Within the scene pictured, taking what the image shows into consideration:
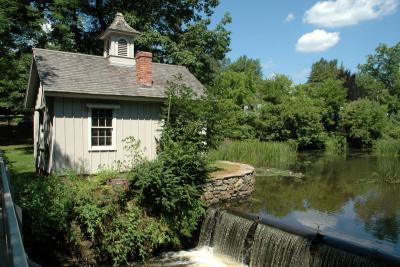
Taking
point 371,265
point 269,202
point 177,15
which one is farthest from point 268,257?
point 177,15

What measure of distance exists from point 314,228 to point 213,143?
4.50 m

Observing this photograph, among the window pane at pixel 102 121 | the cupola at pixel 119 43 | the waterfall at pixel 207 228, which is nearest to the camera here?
the waterfall at pixel 207 228

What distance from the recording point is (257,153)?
23344 millimetres

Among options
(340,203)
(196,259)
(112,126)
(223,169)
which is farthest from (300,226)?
(112,126)

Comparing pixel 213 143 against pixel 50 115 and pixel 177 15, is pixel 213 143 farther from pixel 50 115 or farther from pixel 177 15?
pixel 177 15

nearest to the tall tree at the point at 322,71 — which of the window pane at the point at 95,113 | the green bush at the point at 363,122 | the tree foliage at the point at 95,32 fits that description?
the green bush at the point at 363,122

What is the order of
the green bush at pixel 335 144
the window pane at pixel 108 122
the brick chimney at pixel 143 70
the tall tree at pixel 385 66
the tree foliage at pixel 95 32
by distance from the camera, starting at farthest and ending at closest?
the tall tree at pixel 385 66
the green bush at pixel 335 144
the tree foliage at pixel 95 32
the brick chimney at pixel 143 70
the window pane at pixel 108 122

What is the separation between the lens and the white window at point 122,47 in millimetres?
15820

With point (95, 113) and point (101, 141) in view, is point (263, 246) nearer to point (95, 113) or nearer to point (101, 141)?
point (101, 141)

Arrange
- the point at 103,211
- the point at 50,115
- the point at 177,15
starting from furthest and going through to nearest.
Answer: the point at 177,15 < the point at 50,115 < the point at 103,211

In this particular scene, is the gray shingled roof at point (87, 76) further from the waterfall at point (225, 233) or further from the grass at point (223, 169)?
the waterfall at point (225, 233)

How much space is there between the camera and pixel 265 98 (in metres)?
35.2

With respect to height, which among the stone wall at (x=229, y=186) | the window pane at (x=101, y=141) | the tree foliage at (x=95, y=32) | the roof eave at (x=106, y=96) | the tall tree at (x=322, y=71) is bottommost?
the stone wall at (x=229, y=186)

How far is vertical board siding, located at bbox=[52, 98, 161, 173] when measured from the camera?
12.7 m
